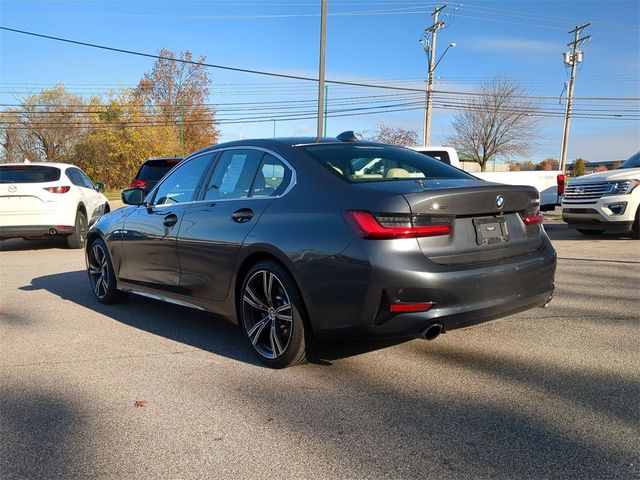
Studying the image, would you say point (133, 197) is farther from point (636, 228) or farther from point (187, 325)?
point (636, 228)

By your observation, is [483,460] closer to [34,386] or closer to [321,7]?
[34,386]

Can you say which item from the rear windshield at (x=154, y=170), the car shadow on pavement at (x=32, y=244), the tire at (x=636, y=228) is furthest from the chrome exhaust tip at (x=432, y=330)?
the rear windshield at (x=154, y=170)

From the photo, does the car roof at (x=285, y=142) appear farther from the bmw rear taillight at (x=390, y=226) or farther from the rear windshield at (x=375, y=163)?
the bmw rear taillight at (x=390, y=226)

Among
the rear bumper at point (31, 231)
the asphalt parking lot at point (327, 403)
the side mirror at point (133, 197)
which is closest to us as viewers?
the asphalt parking lot at point (327, 403)

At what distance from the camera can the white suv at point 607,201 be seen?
32.8 feet

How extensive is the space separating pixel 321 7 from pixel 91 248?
1452 centimetres

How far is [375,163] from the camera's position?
4113mm

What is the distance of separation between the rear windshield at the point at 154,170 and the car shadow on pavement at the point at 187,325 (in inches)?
232

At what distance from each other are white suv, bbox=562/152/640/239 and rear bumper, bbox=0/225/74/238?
9.78 m

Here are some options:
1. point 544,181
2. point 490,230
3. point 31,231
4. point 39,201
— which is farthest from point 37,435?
point 544,181

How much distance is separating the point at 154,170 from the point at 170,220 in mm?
8793

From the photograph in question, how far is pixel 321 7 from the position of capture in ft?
60.0

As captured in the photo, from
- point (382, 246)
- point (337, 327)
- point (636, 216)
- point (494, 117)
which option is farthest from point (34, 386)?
point (494, 117)

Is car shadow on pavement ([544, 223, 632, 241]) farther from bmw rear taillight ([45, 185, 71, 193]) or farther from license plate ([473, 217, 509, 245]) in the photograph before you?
bmw rear taillight ([45, 185, 71, 193])
